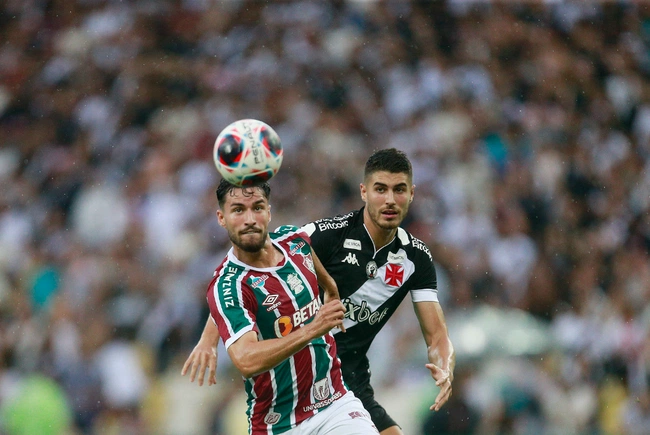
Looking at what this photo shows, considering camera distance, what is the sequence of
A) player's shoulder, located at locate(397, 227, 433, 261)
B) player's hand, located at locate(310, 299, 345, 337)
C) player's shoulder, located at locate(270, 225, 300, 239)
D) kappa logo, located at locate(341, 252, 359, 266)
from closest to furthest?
player's hand, located at locate(310, 299, 345, 337) < player's shoulder, located at locate(270, 225, 300, 239) < kappa logo, located at locate(341, 252, 359, 266) < player's shoulder, located at locate(397, 227, 433, 261)

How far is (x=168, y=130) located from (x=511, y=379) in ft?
18.5

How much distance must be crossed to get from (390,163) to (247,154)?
3.14ft

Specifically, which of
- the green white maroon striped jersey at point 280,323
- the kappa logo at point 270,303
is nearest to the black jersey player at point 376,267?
the green white maroon striped jersey at point 280,323

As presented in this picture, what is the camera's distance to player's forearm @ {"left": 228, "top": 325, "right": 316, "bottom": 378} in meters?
4.14

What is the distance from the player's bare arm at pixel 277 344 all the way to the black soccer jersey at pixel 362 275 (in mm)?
1149

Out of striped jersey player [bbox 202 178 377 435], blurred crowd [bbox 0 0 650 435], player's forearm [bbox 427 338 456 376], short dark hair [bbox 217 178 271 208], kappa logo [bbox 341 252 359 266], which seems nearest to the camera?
striped jersey player [bbox 202 178 377 435]

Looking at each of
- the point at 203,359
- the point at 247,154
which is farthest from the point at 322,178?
the point at 203,359

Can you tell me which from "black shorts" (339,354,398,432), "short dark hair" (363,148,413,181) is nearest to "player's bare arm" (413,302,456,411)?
"black shorts" (339,354,398,432)

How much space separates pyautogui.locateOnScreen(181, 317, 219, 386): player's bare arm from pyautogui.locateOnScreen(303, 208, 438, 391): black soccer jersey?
0.88 m

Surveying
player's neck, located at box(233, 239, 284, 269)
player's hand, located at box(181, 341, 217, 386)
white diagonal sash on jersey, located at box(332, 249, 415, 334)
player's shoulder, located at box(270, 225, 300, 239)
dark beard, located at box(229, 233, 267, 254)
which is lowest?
player's hand, located at box(181, 341, 217, 386)

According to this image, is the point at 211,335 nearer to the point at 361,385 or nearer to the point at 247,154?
the point at 247,154

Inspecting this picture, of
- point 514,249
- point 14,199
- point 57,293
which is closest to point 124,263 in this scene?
point 57,293

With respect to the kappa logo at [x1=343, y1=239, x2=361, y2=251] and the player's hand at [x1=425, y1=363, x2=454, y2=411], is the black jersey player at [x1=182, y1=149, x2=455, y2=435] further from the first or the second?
the player's hand at [x1=425, y1=363, x2=454, y2=411]

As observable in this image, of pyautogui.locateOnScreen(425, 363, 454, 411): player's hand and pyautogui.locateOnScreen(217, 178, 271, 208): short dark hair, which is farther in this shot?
pyautogui.locateOnScreen(425, 363, 454, 411): player's hand
